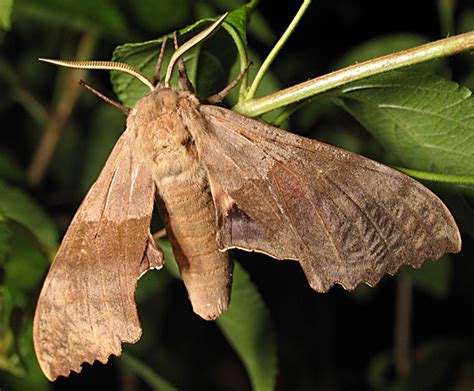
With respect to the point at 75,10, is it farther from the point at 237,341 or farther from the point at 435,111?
the point at 435,111

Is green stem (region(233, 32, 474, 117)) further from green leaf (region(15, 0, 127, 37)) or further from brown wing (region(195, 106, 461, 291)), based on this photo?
green leaf (region(15, 0, 127, 37))

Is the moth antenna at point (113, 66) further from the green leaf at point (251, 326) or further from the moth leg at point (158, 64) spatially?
the green leaf at point (251, 326)

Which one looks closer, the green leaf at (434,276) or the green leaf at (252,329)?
the green leaf at (252,329)

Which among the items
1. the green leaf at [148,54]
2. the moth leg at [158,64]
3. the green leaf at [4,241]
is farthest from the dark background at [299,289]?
the moth leg at [158,64]

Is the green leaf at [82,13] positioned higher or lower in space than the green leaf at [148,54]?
lower

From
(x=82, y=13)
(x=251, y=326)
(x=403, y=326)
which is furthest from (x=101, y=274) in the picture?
(x=403, y=326)

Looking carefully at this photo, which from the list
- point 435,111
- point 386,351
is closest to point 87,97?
point 386,351

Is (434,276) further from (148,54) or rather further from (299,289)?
(148,54)
